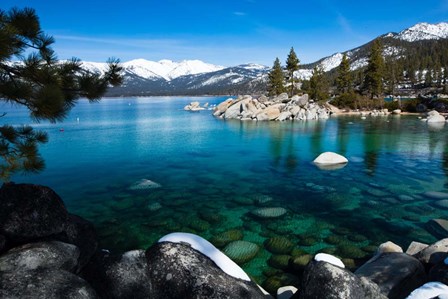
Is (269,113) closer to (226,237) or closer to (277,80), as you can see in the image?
(277,80)

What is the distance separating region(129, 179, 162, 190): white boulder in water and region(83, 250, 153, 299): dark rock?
13795 millimetres

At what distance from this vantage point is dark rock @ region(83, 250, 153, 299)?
6.93 m

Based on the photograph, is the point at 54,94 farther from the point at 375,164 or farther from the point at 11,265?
the point at 375,164

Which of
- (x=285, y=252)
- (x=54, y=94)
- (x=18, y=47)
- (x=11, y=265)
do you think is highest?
(x=18, y=47)

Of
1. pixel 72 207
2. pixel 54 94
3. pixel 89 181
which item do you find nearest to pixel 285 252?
pixel 54 94

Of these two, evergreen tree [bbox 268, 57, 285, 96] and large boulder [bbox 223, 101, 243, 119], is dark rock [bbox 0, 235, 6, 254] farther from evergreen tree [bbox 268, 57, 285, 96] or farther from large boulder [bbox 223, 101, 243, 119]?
evergreen tree [bbox 268, 57, 285, 96]

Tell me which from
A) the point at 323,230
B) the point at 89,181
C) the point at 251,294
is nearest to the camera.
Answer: the point at 251,294

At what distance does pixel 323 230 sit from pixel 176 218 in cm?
718

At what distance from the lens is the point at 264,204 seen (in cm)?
1764

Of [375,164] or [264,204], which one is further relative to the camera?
[375,164]

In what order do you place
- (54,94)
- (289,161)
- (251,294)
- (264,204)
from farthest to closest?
(289,161), (264,204), (251,294), (54,94)

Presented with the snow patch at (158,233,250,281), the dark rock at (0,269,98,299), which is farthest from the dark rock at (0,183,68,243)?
the snow patch at (158,233,250,281)

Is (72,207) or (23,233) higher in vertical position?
(23,233)

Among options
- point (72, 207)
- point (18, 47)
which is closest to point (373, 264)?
point (18, 47)
